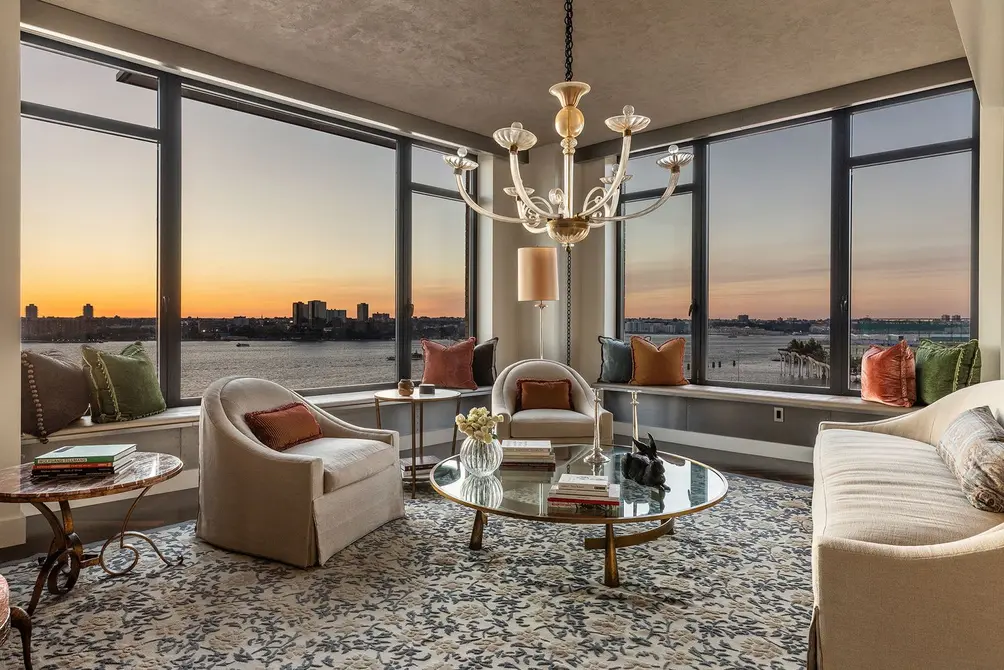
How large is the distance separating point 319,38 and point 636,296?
147 inches

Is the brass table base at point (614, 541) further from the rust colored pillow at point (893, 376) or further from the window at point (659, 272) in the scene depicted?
the window at point (659, 272)

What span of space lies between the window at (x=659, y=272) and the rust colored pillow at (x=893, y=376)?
1612 mm

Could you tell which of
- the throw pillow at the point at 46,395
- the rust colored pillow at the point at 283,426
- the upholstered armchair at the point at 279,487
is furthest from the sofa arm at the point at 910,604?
the throw pillow at the point at 46,395

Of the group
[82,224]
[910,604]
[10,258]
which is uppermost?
[82,224]

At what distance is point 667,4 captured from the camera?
3.44m

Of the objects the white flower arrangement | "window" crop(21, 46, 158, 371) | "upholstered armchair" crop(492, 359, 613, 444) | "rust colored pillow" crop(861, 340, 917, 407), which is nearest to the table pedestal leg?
the white flower arrangement

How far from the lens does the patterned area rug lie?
2.11m

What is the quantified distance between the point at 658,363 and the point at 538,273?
1.44m

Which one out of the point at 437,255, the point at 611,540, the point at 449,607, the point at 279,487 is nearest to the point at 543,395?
the point at 437,255

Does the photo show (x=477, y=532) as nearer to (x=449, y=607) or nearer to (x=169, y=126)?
(x=449, y=607)

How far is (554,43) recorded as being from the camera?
3.93 metres

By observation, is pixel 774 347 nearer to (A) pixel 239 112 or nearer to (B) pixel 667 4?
(B) pixel 667 4

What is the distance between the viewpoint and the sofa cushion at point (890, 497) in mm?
2006

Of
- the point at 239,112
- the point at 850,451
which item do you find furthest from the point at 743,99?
the point at 239,112
